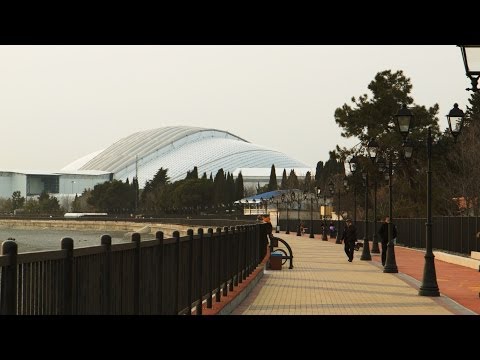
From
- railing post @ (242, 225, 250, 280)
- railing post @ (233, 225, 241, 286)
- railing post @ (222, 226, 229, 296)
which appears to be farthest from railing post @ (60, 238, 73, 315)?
railing post @ (242, 225, 250, 280)

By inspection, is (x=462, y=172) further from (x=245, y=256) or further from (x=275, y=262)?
(x=245, y=256)

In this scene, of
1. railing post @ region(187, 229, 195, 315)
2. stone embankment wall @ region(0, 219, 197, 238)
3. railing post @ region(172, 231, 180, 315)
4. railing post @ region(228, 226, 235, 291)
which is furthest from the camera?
stone embankment wall @ region(0, 219, 197, 238)

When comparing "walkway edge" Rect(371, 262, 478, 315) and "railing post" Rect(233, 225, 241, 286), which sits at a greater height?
"railing post" Rect(233, 225, 241, 286)

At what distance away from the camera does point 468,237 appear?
38.4 m

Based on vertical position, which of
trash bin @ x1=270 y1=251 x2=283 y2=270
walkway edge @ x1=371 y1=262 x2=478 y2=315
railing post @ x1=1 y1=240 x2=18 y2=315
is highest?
railing post @ x1=1 y1=240 x2=18 y2=315

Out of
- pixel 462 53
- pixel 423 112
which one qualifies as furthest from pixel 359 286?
pixel 423 112

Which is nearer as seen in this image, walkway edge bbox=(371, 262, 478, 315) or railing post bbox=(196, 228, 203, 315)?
railing post bbox=(196, 228, 203, 315)

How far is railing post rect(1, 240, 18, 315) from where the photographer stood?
22.3ft

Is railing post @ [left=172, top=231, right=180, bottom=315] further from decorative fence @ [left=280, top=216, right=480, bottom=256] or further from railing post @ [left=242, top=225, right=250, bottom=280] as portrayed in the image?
decorative fence @ [left=280, top=216, right=480, bottom=256]

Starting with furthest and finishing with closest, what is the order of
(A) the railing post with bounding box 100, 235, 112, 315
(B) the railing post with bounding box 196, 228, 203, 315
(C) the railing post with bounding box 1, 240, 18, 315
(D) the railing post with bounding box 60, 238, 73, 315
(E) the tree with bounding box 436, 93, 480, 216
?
(E) the tree with bounding box 436, 93, 480, 216
(B) the railing post with bounding box 196, 228, 203, 315
(A) the railing post with bounding box 100, 235, 112, 315
(D) the railing post with bounding box 60, 238, 73, 315
(C) the railing post with bounding box 1, 240, 18, 315

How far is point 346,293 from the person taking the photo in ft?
78.1
